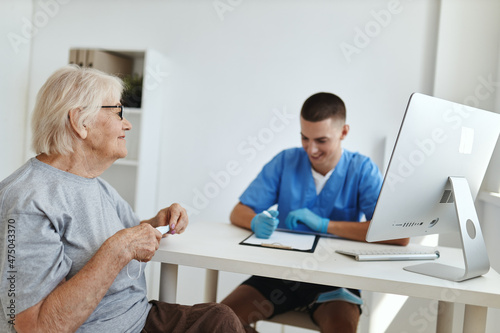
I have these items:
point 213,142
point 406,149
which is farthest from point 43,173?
point 213,142

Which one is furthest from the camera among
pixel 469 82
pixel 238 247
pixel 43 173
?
pixel 469 82

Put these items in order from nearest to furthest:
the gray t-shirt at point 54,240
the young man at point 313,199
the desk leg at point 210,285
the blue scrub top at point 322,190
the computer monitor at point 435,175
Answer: the gray t-shirt at point 54,240
the computer monitor at point 435,175
the young man at point 313,199
the desk leg at point 210,285
the blue scrub top at point 322,190

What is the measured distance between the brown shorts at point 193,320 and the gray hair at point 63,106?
1.70ft

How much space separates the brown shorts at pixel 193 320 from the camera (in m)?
1.16

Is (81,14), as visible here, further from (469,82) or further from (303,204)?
(469,82)

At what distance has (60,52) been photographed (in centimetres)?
313

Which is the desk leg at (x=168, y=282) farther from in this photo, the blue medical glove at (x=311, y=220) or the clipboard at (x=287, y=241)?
the blue medical glove at (x=311, y=220)

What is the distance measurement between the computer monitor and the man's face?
2.15 ft

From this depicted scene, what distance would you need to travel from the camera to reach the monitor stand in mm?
1187

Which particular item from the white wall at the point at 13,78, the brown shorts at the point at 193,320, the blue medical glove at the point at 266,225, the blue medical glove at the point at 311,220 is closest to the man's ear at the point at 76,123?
the brown shorts at the point at 193,320

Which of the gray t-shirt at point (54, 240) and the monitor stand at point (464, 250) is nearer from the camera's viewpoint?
the gray t-shirt at point (54, 240)

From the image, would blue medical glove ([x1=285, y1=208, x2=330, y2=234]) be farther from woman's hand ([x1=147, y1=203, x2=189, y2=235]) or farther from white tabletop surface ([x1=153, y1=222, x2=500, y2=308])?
woman's hand ([x1=147, y1=203, x2=189, y2=235])

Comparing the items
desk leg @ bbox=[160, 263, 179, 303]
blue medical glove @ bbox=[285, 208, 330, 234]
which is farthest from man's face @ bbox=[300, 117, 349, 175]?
desk leg @ bbox=[160, 263, 179, 303]

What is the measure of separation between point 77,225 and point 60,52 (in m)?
2.48
